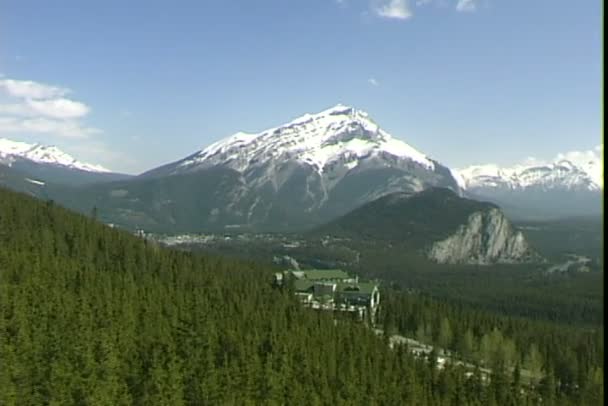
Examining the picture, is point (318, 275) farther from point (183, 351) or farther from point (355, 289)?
point (183, 351)

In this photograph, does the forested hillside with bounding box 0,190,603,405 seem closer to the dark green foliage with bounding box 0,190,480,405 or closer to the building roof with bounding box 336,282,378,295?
the dark green foliage with bounding box 0,190,480,405

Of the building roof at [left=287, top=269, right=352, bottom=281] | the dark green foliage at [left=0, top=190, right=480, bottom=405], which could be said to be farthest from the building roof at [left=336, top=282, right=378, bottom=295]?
the dark green foliage at [left=0, top=190, right=480, bottom=405]

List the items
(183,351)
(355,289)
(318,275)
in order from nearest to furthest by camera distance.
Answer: (183,351), (355,289), (318,275)

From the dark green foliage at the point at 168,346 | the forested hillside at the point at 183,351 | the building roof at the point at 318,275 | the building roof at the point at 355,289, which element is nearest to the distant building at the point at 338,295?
the building roof at the point at 355,289

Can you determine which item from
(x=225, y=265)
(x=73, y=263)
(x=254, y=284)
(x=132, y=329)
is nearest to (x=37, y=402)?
(x=132, y=329)

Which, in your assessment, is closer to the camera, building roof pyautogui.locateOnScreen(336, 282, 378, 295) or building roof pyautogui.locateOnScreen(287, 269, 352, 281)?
building roof pyautogui.locateOnScreen(336, 282, 378, 295)

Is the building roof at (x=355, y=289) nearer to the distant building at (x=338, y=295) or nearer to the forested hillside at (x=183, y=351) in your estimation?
Answer: the distant building at (x=338, y=295)

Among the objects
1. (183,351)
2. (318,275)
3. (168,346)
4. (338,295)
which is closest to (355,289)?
(338,295)

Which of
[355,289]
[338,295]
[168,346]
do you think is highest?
[355,289]
